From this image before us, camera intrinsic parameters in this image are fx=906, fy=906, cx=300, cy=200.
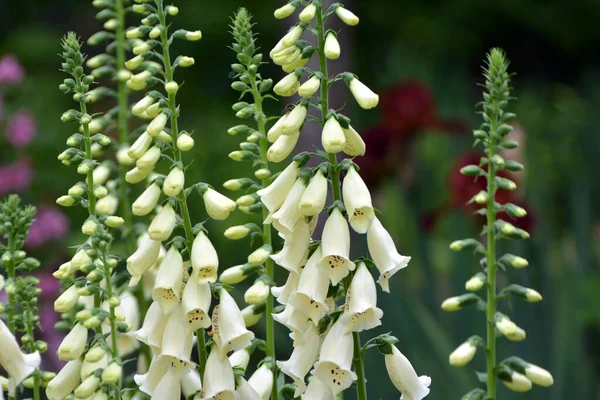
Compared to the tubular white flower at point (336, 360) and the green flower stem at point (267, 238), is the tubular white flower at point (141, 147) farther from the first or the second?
the tubular white flower at point (336, 360)

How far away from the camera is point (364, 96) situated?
1.47 meters

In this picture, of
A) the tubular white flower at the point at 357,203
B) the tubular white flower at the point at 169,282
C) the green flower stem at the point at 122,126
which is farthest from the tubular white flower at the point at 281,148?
the green flower stem at the point at 122,126

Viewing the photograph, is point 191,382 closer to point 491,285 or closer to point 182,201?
point 182,201

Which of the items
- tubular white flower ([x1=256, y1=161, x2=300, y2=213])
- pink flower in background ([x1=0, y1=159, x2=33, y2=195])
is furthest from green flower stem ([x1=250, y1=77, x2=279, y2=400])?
pink flower in background ([x1=0, y1=159, x2=33, y2=195])

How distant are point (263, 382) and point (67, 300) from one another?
1.14 feet

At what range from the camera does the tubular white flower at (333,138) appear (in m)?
1.36

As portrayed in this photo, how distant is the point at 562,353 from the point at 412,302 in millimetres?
527

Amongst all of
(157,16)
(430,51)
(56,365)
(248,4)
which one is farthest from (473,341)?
(430,51)

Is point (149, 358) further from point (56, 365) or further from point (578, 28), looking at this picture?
point (578, 28)

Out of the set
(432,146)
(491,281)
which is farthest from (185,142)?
(432,146)

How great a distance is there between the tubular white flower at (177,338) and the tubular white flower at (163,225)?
0.43 ft

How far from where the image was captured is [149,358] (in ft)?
6.24

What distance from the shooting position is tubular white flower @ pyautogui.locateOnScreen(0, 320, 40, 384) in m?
1.35

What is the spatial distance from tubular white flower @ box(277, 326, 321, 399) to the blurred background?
1.51 feet
